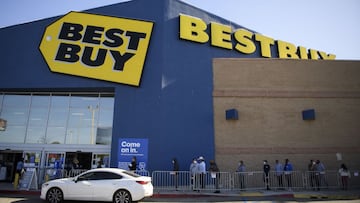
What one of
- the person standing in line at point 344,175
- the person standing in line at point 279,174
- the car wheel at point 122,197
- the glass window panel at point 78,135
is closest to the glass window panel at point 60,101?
the glass window panel at point 78,135

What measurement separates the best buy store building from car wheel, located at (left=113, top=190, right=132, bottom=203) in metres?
6.61

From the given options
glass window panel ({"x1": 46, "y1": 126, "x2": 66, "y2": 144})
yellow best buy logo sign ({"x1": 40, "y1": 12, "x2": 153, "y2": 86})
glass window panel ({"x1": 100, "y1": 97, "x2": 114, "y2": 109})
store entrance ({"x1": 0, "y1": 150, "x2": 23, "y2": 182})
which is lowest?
store entrance ({"x1": 0, "y1": 150, "x2": 23, "y2": 182})

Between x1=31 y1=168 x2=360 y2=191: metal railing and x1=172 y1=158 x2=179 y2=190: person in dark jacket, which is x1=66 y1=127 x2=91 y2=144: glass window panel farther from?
x1=172 y1=158 x2=179 y2=190: person in dark jacket

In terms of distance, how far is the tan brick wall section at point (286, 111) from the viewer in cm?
1912

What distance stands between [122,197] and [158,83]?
9322 millimetres

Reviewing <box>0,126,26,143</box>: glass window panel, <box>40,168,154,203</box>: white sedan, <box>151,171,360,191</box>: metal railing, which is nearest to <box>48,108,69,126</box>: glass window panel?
<box>0,126,26,143</box>: glass window panel

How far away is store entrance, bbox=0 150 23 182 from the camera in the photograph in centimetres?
1991

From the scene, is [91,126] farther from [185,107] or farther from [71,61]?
[185,107]

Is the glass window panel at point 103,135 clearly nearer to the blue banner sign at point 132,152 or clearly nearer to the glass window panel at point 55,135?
the blue banner sign at point 132,152

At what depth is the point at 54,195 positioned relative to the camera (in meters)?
11.8

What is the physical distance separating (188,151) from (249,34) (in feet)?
37.0

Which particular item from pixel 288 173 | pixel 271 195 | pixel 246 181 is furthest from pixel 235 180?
pixel 288 173

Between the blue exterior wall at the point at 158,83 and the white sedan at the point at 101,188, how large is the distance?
20.9ft

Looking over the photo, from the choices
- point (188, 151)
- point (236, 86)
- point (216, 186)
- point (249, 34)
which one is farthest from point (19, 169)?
point (249, 34)
